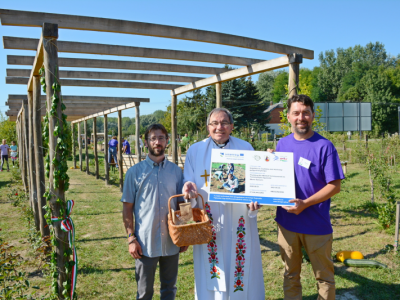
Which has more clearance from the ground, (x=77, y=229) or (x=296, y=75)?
(x=296, y=75)

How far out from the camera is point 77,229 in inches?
264

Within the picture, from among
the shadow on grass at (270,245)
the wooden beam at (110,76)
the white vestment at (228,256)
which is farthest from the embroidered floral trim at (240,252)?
the wooden beam at (110,76)

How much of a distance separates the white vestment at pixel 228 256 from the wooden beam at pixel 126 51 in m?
2.82

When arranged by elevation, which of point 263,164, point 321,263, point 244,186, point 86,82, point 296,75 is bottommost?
point 321,263

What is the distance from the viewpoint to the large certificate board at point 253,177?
2771 mm

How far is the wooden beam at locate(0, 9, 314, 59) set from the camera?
331cm

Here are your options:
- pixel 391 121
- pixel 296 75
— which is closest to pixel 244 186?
pixel 296 75

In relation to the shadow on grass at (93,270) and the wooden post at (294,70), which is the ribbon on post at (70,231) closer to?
the shadow on grass at (93,270)

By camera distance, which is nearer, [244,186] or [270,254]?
[244,186]

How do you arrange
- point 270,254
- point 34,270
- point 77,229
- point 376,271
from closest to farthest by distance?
point 376,271 → point 34,270 → point 270,254 → point 77,229

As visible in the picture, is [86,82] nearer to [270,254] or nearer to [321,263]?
[270,254]

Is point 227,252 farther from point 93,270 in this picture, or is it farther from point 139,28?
point 139,28

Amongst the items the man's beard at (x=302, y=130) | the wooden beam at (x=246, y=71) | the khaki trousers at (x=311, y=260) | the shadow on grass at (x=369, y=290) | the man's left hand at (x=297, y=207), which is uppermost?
the wooden beam at (x=246, y=71)

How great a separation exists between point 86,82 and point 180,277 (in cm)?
505
